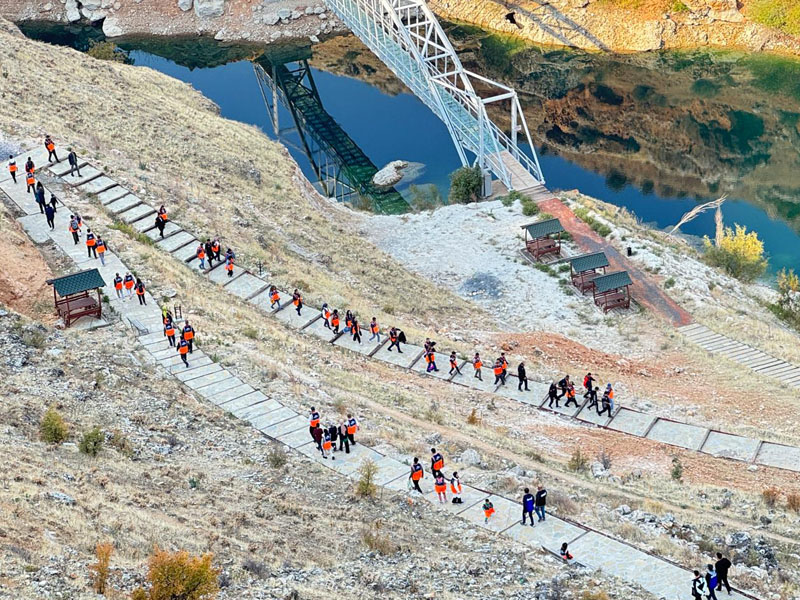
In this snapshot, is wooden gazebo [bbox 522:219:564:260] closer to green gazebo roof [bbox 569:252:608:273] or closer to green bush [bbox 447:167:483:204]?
green gazebo roof [bbox 569:252:608:273]

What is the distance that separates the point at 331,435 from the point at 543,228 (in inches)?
1085

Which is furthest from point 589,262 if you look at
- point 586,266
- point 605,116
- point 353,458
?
point 605,116

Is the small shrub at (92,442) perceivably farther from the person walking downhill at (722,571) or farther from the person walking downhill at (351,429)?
the person walking downhill at (722,571)

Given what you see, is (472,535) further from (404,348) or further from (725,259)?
(725,259)

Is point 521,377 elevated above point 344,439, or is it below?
above

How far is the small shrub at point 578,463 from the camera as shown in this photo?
3503cm

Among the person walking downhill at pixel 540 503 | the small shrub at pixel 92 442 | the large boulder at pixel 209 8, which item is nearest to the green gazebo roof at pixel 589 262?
the person walking downhill at pixel 540 503

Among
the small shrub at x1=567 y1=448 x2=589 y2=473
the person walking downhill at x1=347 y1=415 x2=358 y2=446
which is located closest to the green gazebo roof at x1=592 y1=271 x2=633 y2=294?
the small shrub at x1=567 y1=448 x2=589 y2=473

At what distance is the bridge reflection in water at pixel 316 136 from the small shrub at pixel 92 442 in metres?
44.3

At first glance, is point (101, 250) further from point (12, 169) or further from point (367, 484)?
point (367, 484)

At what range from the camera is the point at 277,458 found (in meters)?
32.2

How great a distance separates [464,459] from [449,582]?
7821 millimetres

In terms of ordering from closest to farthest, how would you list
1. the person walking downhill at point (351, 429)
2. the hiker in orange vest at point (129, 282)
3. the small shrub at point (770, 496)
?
1. the small shrub at point (770, 496)
2. the person walking downhill at point (351, 429)
3. the hiker in orange vest at point (129, 282)

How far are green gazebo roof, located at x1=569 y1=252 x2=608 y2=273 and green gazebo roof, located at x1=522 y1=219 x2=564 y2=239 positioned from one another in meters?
4.05
